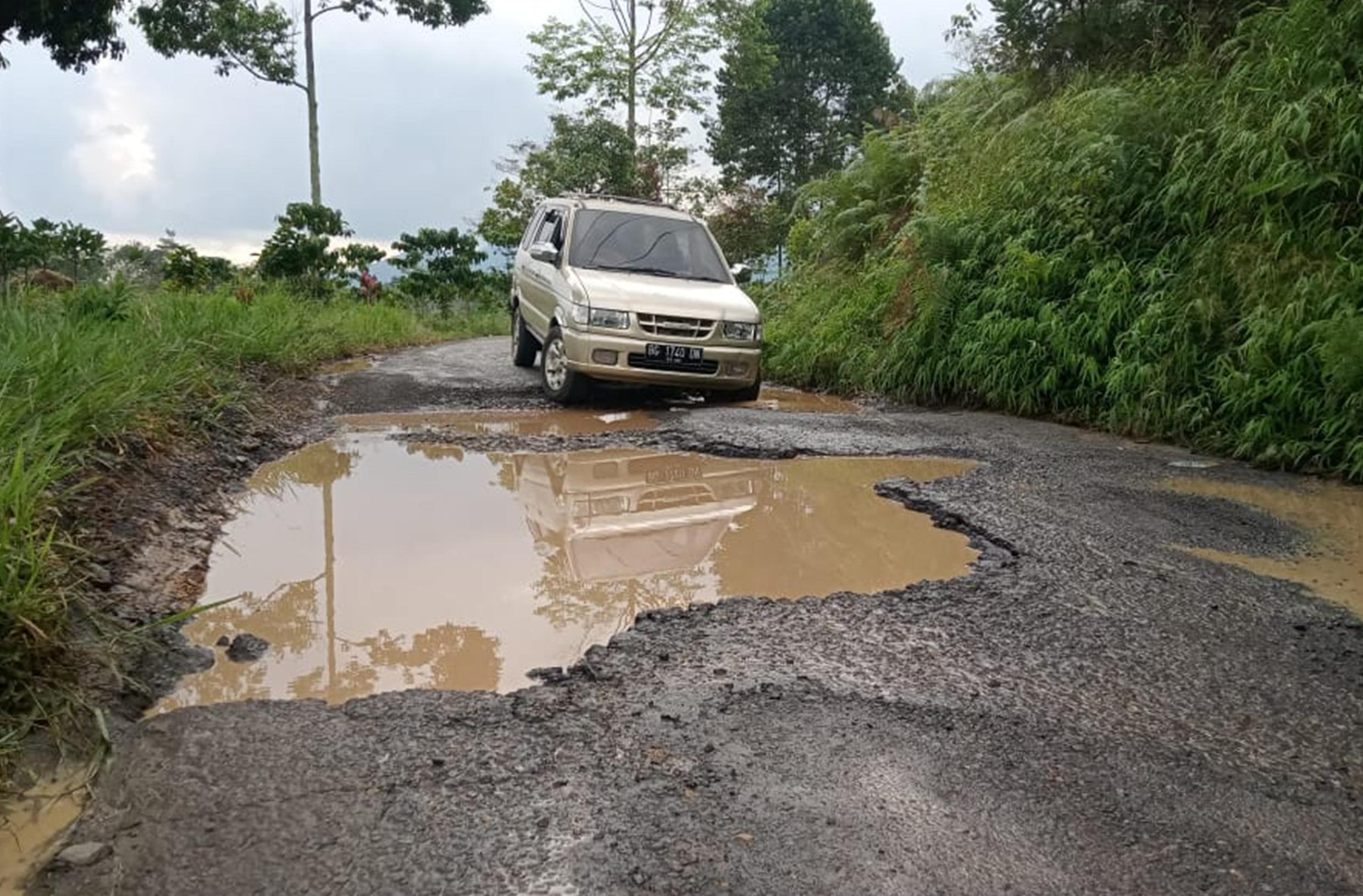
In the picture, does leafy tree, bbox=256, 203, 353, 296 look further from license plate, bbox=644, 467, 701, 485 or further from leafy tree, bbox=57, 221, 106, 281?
license plate, bbox=644, 467, 701, 485

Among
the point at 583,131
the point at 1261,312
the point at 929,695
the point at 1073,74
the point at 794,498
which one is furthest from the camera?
the point at 583,131

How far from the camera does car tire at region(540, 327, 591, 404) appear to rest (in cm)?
751

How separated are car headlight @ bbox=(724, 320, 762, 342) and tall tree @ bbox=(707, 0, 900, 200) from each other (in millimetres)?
29576

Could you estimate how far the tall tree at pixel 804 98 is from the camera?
36188mm

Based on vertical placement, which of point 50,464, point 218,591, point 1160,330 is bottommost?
point 218,591

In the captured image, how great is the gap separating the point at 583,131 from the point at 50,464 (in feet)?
68.5

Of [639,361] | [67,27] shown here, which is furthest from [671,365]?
→ [67,27]

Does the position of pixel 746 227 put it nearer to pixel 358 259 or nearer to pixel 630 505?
Result: pixel 358 259

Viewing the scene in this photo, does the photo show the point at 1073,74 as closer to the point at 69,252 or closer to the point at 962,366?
the point at 962,366

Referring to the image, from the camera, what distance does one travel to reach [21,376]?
13.1 feet

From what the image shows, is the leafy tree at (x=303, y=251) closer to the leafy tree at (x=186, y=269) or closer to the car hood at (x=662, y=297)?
the leafy tree at (x=186, y=269)

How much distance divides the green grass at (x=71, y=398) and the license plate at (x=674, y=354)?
2888 millimetres

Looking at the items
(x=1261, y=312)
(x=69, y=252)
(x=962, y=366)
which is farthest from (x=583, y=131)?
(x=1261, y=312)

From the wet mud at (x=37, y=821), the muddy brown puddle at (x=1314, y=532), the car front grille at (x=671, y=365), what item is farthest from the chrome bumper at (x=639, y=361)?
the wet mud at (x=37, y=821)
